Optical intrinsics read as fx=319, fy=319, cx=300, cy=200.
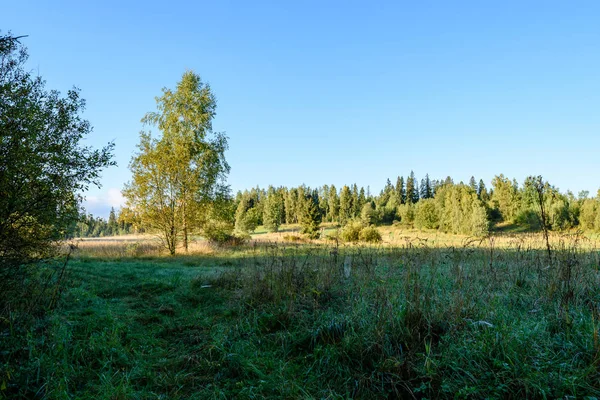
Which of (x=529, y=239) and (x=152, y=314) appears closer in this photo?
(x=152, y=314)

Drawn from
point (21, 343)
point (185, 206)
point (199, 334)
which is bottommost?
point (199, 334)

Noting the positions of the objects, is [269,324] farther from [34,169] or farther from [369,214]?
[369,214]

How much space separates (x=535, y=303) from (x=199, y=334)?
4.34 metres

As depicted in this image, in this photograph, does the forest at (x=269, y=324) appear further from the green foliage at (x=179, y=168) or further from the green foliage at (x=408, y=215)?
the green foliage at (x=408, y=215)

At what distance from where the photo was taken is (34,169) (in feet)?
17.8

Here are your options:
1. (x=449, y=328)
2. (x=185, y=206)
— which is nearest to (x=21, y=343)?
(x=449, y=328)

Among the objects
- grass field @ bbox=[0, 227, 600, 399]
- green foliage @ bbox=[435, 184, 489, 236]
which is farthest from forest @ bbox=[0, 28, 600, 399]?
green foliage @ bbox=[435, 184, 489, 236]

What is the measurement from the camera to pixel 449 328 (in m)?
3.31

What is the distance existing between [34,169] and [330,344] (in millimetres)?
5629

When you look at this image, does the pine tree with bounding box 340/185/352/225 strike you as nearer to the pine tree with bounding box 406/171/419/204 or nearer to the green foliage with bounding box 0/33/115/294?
the pine tree with bounding box 406/171/419/204

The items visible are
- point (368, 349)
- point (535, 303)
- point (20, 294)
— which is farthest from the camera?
point (20, 294)

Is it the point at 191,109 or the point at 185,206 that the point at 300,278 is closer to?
the point at 185,206

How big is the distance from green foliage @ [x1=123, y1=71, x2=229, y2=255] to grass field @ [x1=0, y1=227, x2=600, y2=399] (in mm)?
12090

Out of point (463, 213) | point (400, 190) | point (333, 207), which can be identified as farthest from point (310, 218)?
point (400, 190)
